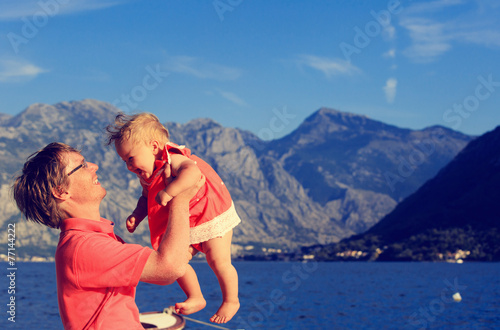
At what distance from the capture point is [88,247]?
399cm

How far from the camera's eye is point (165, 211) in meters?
4.40

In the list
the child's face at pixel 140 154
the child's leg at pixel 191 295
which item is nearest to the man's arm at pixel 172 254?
the child's face at pixel 140 154

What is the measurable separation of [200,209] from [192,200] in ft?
0.31

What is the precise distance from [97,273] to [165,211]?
72 cm

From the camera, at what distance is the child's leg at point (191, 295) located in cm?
471

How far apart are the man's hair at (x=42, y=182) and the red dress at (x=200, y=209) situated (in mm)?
699

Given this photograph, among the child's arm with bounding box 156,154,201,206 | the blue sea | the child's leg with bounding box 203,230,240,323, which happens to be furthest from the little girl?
the blue sea

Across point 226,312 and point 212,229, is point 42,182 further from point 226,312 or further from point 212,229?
point 226,312

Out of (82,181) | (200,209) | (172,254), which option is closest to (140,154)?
(82,181)

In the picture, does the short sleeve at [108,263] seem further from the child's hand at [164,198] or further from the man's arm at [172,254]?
the child's hand at [164,198]

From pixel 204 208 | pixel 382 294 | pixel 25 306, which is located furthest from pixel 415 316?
pixel 204 208

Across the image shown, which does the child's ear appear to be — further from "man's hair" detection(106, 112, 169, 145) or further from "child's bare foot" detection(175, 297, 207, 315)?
"child's bare foot" detection(175, 297, 207, 315)

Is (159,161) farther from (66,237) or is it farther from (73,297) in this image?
(73,297)

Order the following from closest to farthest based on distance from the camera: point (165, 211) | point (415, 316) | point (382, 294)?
point (165, 211) → point (415, 316) → point (382, 294)
